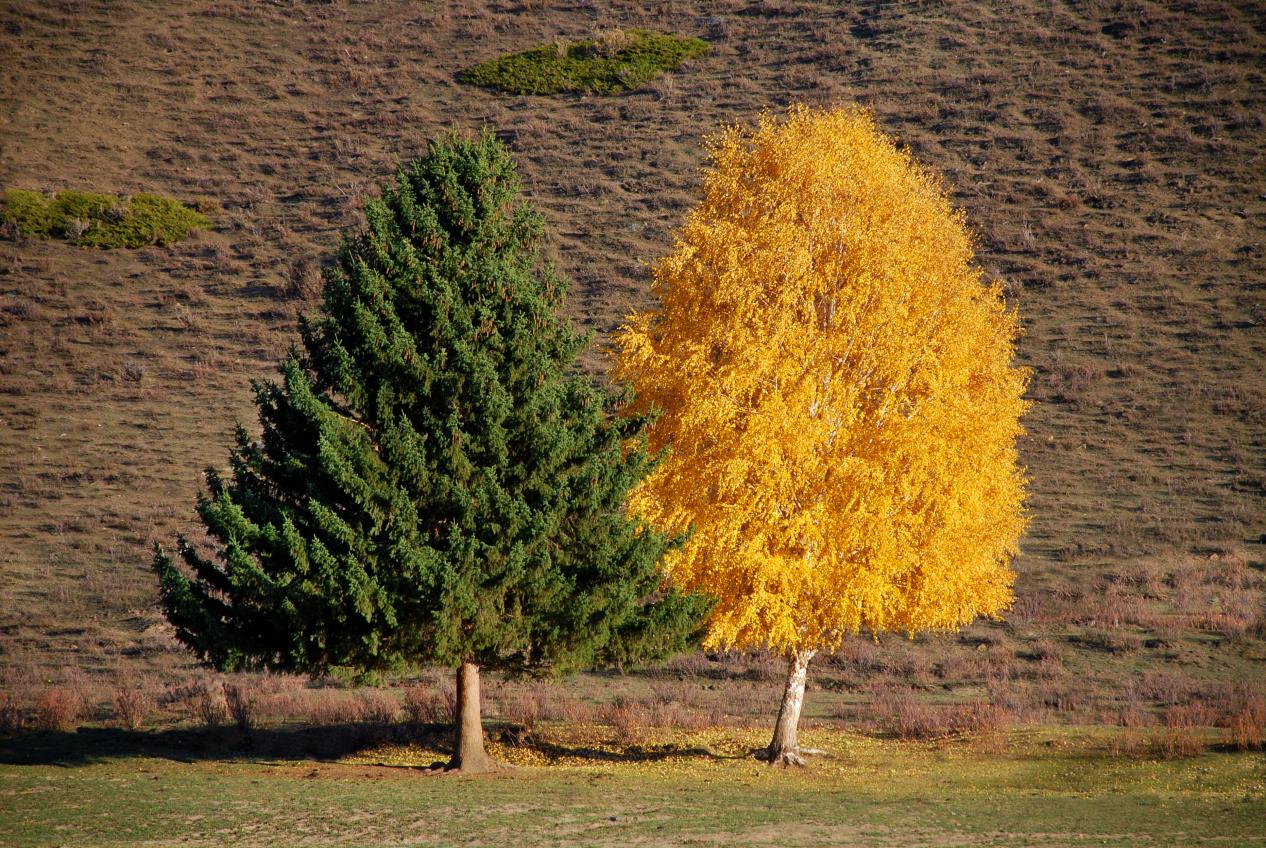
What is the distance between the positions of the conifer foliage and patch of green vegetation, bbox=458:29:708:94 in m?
57.0

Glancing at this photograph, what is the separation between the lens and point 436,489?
59.2 ft

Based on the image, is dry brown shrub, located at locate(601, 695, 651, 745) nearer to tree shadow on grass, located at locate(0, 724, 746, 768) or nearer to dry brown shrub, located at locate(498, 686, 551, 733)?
tree shadow on grass, located at locate(0, 724, 746, 768)

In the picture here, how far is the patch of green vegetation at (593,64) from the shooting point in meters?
74.2

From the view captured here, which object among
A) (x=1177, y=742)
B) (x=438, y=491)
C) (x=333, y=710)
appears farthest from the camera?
(x=333, y=710)

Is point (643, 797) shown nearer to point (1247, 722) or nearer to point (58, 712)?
point (1247, 722)

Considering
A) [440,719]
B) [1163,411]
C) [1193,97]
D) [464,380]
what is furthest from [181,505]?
[1193,97]

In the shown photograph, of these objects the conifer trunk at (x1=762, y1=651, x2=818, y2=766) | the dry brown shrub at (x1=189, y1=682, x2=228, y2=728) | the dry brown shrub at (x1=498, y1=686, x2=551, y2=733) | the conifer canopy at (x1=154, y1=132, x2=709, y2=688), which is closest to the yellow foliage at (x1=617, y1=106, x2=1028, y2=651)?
the conifer trunk at (x1=762, y1=651, x2=818, y2=766)

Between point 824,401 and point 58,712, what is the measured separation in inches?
650

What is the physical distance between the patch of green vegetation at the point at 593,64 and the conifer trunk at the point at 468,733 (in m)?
59.1

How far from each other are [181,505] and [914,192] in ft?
93.8

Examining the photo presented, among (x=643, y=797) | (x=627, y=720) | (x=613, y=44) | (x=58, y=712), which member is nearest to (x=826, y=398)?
(x=643, y=797)

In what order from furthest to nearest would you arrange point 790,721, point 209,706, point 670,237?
point 670,237
point 209,706
point 790,721

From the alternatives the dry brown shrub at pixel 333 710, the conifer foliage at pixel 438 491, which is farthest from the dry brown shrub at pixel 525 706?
the conifer foliage at pixel 438 491

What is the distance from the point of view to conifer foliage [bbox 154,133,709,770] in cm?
1738
